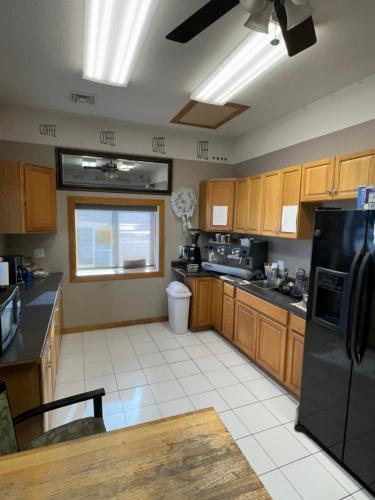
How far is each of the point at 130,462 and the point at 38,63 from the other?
2.78m

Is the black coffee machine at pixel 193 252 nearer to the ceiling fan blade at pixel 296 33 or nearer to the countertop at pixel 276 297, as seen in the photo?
the countertop at pixel 276 297

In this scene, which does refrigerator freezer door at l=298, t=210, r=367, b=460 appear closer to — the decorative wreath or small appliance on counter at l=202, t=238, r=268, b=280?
small appliance on counter at l=202, t=238, r=268, b=280

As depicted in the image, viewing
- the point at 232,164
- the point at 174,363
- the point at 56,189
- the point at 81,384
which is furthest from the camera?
the point at 232,164

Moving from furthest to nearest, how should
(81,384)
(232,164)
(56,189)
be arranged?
(232,164) < (56,189) < (81,384)

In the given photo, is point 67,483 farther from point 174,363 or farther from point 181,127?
point 181,127

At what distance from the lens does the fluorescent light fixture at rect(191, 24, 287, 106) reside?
1799 mm

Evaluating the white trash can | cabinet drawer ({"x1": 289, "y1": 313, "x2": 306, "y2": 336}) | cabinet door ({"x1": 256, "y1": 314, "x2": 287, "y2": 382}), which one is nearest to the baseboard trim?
the white trash can

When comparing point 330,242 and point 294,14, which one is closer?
point 294,14

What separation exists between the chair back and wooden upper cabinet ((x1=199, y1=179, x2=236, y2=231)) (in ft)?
10.5

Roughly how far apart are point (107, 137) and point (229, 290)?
2608mm

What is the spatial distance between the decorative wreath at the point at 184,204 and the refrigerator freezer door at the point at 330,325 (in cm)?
243

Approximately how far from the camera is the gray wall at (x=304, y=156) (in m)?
2.43

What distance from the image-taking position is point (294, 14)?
4.19 feet

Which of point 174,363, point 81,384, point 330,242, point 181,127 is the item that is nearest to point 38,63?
point 181,127
